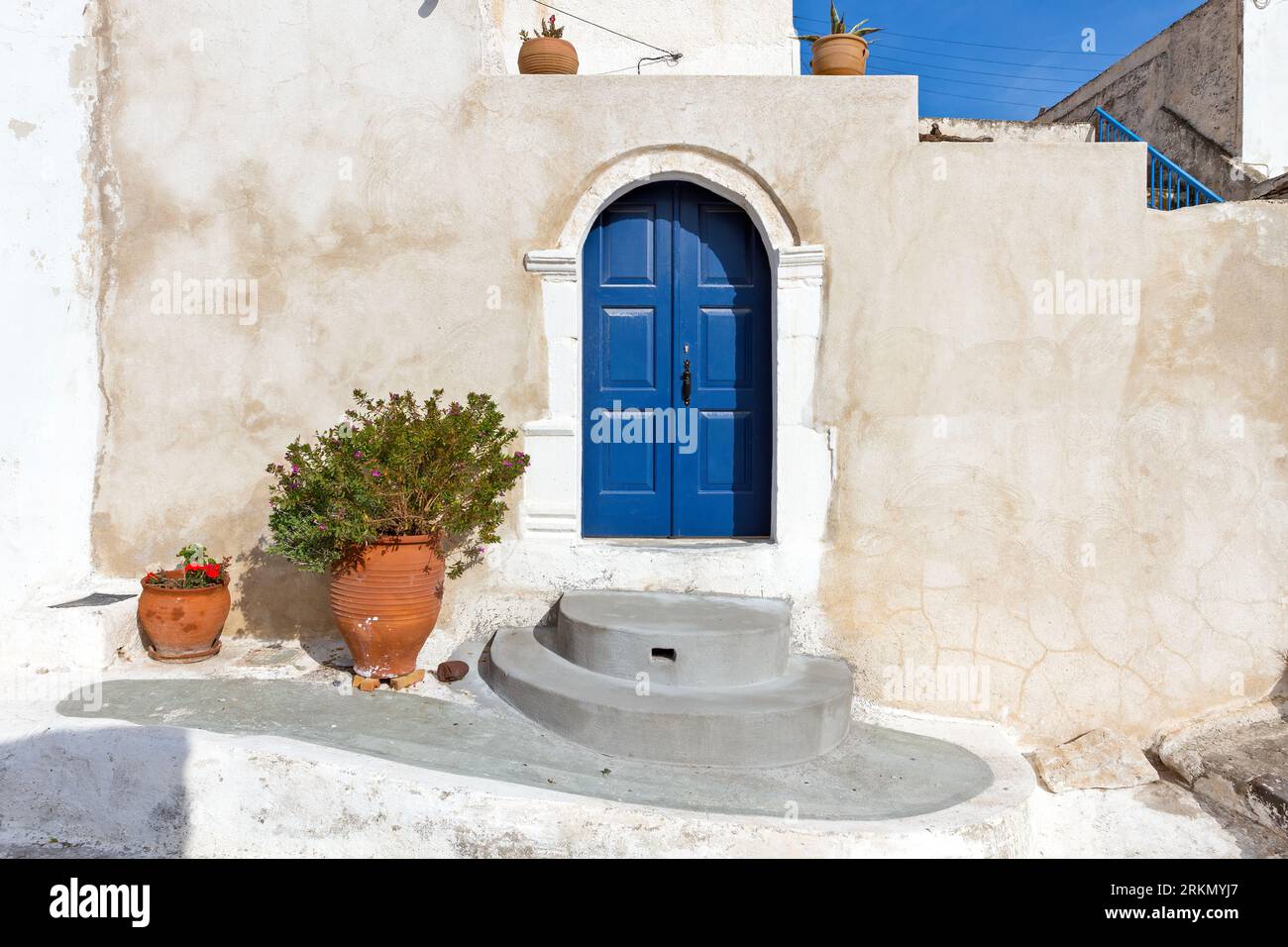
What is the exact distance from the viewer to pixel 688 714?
345 centimetres

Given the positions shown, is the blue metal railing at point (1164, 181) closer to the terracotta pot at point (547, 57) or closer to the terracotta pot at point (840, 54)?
the terracotta pot at point (840, 54)

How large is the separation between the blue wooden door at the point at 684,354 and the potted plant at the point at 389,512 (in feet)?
2.75

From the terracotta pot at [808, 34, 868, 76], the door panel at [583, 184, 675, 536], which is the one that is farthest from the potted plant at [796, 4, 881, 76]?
the door panel at [583, 184, 675, 536]

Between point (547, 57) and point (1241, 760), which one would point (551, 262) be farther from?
point (1241, 760)

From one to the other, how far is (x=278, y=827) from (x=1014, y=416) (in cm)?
389

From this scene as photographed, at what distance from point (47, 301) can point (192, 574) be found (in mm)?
1698

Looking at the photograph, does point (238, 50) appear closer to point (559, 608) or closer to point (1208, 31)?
point (559, 608)

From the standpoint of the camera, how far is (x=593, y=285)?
4.81 metres

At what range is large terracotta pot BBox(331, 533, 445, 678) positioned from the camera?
3.96 m

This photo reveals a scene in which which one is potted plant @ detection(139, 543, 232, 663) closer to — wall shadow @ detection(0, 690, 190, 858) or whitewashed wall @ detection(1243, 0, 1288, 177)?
wall shadow @ detection(0, 690, 190, 858)

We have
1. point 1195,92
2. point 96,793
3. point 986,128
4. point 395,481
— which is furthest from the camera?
point 1195,92

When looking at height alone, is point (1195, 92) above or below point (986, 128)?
above

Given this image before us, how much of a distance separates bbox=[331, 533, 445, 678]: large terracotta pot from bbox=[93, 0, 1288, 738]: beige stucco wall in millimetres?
572

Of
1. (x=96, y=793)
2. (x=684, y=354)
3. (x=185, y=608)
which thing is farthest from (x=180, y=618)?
(x=684, y=354)
